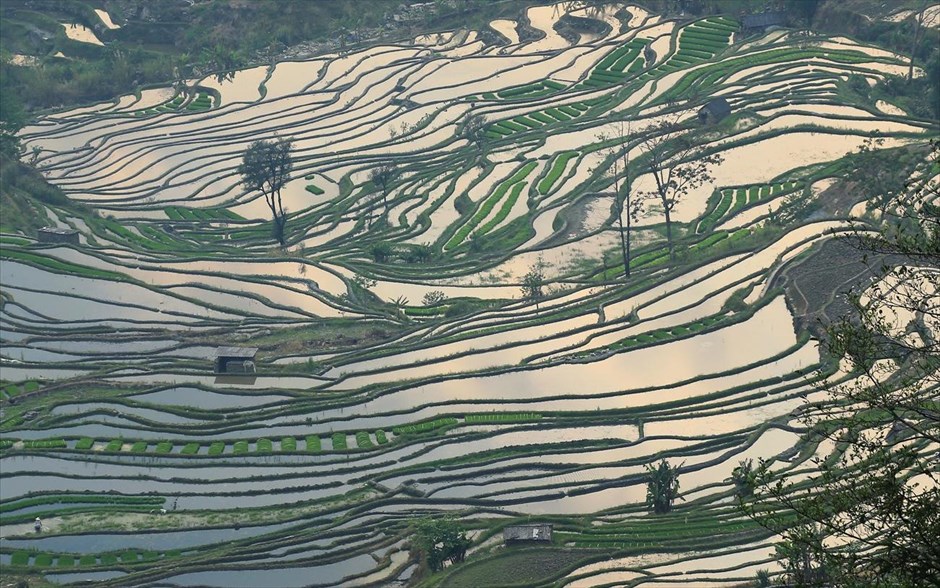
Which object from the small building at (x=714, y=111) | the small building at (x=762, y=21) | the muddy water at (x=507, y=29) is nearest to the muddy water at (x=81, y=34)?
the muddy water at (x=507, y=29)

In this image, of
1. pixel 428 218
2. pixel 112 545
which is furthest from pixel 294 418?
pixel 428 218

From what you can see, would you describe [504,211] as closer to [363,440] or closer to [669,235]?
[669,235]

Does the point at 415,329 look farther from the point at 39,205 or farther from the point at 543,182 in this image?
the point at 39,205

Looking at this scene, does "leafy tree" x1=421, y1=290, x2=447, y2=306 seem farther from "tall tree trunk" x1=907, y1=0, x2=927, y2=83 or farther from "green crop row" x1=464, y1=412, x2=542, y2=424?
"tall tree trunk" x1=907, y1=0, x2=927, y2=83

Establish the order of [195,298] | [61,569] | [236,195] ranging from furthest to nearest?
1. [236,195]
2. [195,298]
3. [61,569]

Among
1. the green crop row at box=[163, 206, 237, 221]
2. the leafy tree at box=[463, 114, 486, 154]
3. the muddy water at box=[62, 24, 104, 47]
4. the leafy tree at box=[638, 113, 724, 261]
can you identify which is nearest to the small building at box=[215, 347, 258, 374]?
the leafy tree at box=[638, 113, 724, 261]

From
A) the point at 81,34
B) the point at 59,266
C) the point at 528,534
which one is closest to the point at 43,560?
the point at 528,534
